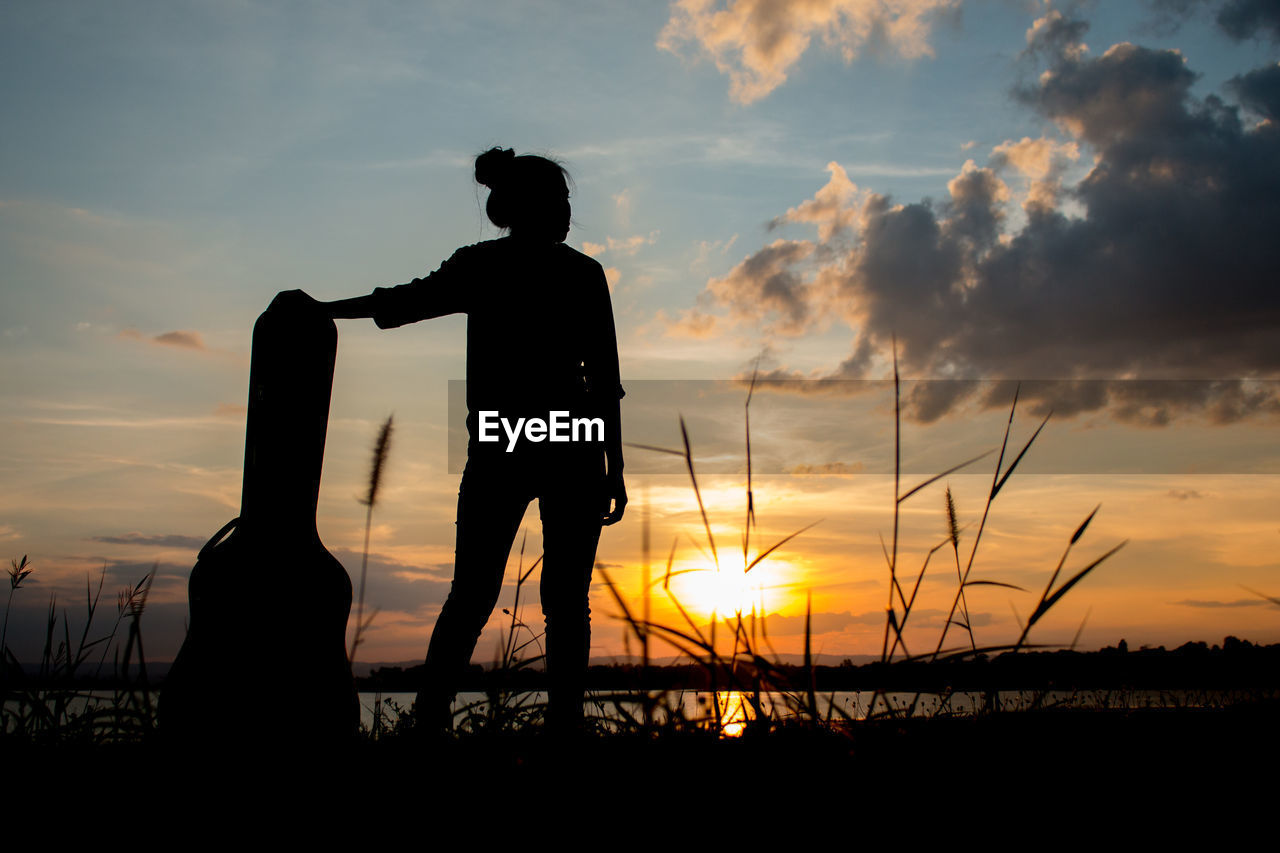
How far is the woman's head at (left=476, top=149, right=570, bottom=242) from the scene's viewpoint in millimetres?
2859

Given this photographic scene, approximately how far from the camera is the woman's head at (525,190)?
2.86m

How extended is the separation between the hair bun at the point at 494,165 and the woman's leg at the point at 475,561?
3.73ft

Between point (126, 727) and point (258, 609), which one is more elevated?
point (258, 609)

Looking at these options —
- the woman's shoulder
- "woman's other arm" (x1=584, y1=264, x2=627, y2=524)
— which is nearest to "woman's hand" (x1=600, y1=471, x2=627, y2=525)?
"woman's other arm" (x1=584, y1=264, x2=627, y2=524)

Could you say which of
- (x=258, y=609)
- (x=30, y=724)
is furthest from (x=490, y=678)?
(x=30, y=724)

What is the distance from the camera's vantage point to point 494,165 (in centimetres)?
287

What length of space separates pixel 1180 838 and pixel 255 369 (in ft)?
7.10

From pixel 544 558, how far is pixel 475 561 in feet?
0.88

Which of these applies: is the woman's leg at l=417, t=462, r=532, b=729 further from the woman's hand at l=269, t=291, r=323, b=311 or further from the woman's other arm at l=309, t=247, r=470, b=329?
the woman's hand at l=269, t=291, r=323, b=311

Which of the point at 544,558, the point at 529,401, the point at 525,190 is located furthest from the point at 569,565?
the point at 525,190

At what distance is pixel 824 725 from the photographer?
5.01 feet

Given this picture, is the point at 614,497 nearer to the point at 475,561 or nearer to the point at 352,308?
the point at 475,561

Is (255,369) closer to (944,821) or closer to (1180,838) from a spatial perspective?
(944,821)

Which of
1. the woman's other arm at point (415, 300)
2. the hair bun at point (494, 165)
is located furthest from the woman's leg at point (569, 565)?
the hair bun at point (494, 165)
